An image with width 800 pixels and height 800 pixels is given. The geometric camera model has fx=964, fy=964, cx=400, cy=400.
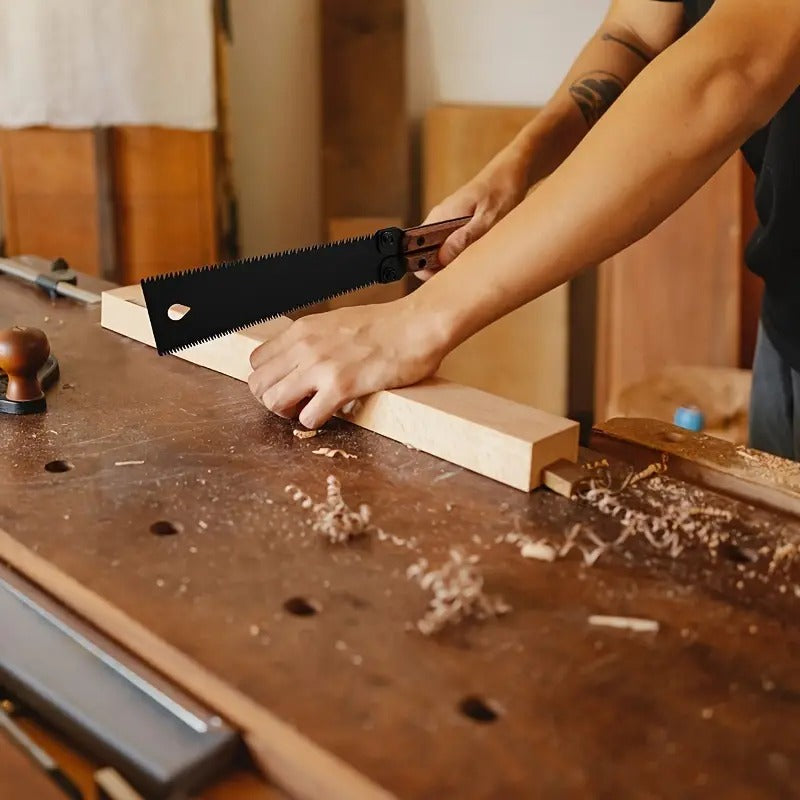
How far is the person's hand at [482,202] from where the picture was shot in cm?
→ 121

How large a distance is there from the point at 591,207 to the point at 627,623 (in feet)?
1.34

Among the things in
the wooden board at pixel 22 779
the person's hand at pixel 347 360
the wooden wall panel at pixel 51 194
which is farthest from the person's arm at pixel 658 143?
the wooden wall panel at pixel 51 194

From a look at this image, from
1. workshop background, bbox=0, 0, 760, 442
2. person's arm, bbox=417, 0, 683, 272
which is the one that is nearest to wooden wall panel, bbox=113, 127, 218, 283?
workshop background, bbox=0, 0, 760, 442

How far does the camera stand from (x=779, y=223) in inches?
49.4

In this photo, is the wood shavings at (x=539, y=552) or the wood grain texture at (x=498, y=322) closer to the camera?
the wood shavings at (x=539, y=552)

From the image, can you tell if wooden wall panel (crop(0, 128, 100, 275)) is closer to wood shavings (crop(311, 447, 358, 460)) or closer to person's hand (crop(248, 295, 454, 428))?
person's hand (crop(248, 295, 454, 428))

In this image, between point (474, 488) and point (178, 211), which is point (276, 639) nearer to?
point (474, 488)

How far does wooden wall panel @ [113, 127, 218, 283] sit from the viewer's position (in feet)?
7.79

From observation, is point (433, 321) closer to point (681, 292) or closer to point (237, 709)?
point (237, 709)

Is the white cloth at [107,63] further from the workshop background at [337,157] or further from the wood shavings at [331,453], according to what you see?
the wood shavings at [331,453]

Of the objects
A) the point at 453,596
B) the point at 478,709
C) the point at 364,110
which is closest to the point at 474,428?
the point at 453,596

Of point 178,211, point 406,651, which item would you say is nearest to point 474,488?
point 406,651

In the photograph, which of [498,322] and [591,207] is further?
[498,322]

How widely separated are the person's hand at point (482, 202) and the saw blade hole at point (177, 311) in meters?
0.29
